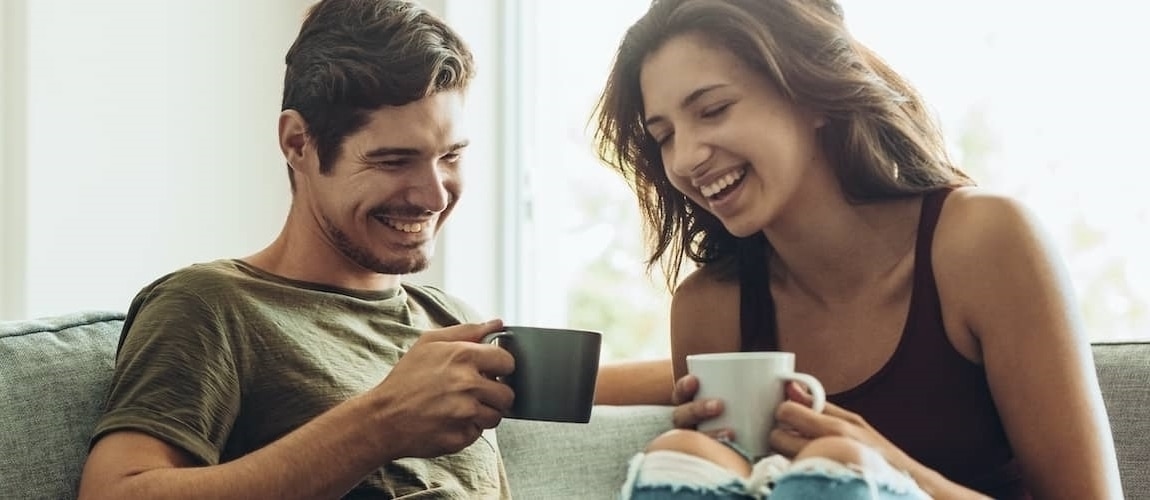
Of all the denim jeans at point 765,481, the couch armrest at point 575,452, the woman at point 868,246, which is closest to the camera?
the denim jeans at point 765,481

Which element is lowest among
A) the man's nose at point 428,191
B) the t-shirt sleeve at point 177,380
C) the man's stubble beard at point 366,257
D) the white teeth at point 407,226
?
the t-shirt sleeve at point 177,380

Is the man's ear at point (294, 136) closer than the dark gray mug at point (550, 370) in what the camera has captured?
No

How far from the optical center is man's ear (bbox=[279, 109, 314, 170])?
5.58 ft

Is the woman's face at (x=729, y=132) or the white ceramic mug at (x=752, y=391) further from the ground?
the woman's face at (x=729, y=132)

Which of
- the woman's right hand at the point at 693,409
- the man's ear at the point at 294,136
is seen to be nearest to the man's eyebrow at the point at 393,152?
the man's ear at the point at 294,136

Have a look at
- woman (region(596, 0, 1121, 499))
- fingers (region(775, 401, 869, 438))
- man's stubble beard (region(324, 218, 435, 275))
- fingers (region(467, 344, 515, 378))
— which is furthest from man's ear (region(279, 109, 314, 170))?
fingers (region(775, 401, 869, 438))

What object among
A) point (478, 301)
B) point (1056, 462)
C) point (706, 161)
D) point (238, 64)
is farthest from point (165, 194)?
point (1056, 462)

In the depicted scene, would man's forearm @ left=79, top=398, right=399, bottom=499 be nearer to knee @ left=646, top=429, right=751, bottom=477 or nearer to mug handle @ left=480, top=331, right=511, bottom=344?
mug handle @ left=480, top=331, right=511, bottom=344

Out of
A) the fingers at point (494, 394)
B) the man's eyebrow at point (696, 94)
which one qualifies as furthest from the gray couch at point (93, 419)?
the man's eyebrow at point (696, 94)

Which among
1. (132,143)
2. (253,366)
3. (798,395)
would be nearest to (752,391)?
(798,395)

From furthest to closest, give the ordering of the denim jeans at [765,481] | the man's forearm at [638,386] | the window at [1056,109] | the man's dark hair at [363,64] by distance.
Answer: the window at [1056,109] → the man's forearm at [638,386] → the man's dark hair at [363,64] → the denim jeans at [765,481]

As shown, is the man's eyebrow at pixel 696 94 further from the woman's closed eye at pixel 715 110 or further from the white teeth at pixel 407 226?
the white teeth at pixel 407 226

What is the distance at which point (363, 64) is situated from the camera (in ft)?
5.35

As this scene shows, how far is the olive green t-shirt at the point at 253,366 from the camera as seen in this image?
54.1 inches
